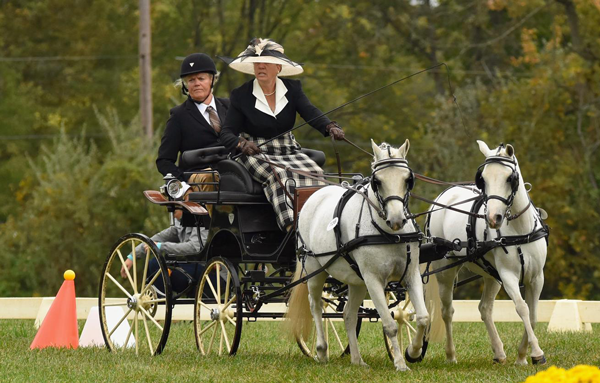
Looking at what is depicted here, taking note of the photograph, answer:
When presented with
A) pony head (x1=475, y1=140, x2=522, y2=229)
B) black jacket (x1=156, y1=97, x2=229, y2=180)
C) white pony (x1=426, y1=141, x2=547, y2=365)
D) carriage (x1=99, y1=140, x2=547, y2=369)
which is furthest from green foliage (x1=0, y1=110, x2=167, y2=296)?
pony head (x1=475, y1=140, x2=522, y2=229)

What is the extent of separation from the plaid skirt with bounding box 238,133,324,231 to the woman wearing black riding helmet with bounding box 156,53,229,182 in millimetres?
840

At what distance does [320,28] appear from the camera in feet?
104

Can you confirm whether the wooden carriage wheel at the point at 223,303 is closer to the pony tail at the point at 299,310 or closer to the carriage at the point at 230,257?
the carriage at the point at 230,257

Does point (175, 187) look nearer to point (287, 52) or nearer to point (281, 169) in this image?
point (281, 169)

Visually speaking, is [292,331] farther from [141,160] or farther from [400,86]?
[400,86]

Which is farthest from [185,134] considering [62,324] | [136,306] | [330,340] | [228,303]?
[330,340]

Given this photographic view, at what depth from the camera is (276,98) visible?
33.2ft

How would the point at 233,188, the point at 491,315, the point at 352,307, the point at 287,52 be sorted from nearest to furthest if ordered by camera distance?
the point at 352,307
the point at 491,315
the point at 233,188
the point at 287,52

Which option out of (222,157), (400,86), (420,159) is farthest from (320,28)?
(222,157)

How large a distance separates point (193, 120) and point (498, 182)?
3403 millimetres

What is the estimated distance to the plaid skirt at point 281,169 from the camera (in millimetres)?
9609

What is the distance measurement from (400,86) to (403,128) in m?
1.29

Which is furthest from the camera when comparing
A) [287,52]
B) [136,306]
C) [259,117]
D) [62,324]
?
[287,52]

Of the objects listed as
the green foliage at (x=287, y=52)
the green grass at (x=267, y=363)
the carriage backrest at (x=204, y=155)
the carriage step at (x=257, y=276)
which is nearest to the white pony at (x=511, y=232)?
the green grass at (x=267, y=363)
